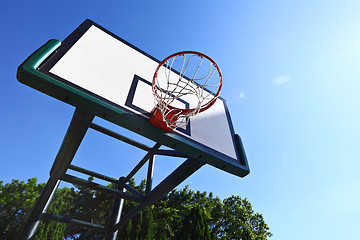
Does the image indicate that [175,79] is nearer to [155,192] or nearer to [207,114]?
Answer: [207,114]

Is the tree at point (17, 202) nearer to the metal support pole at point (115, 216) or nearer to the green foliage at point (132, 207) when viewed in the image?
the green foliage at point (132, 207)

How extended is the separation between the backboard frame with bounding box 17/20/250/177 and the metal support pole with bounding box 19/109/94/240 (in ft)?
0.96

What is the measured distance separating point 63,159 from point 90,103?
157 centimetres

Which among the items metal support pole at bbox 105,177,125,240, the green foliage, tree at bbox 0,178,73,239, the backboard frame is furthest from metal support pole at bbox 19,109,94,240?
tree at bbox 0,178,73,239

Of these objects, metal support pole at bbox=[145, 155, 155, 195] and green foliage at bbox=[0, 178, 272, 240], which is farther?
green foliage at bbox=[0, 178, 272, 240]

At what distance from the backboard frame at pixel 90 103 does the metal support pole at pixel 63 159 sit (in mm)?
291

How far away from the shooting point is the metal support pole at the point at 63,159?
2184 millimetres

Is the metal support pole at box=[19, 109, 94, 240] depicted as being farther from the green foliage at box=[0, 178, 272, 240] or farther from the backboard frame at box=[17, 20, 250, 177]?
the green foliage at box=[0, 178, 272, 240]

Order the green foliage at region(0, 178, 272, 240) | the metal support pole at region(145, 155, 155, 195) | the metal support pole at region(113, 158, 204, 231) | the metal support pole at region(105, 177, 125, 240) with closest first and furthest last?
the metal support pole at region(113, 158, 204, 231)
the metal support pole at region(145, 155, 155, 195)
the metal support pole at region(105, 177, 125, 240)
the green foliage at region(0, 178, 272, 240)

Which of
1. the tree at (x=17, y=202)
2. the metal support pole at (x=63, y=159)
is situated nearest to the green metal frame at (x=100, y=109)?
the metal support pole at (x=63, y=159)

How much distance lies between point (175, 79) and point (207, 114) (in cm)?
73

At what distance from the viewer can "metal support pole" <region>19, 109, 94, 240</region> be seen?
218 cm

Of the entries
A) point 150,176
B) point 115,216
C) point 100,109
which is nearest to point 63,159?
point 150,176

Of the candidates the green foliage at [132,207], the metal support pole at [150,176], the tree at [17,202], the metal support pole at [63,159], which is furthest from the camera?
the tree at [17,202]
